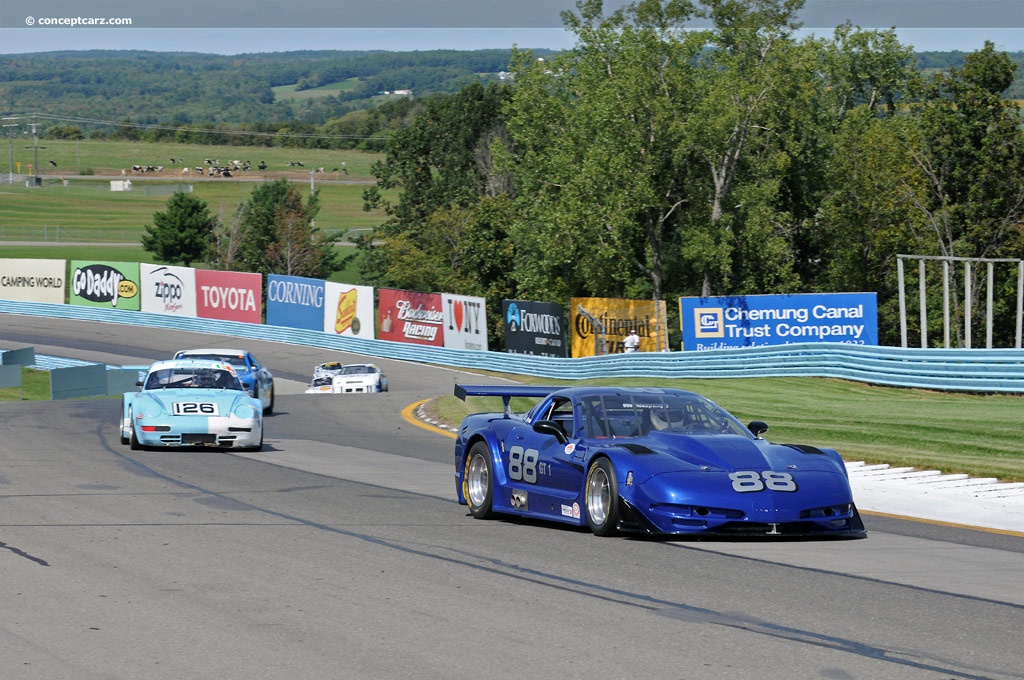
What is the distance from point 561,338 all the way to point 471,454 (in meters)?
32.4

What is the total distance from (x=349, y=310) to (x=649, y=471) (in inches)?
1786

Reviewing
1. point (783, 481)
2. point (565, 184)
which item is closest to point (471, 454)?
point (783, 481)

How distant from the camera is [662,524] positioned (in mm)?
9758

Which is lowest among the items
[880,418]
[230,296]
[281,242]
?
[880,418]

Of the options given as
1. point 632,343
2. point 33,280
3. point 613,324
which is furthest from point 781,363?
point 33,280

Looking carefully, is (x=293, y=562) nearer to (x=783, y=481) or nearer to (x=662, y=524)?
(x=662, y=524)

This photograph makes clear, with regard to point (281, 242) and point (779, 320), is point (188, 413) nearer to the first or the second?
point (779, 320)

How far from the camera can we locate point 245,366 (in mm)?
25281

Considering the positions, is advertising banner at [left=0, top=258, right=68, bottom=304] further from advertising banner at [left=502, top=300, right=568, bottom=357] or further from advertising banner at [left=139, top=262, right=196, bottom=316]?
advertising banner at [left=502, top=300, right=568, bottom=357]

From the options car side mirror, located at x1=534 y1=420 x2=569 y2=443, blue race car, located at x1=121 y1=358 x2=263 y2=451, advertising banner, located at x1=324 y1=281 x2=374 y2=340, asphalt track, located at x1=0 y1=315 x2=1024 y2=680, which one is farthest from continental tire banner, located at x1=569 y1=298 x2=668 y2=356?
car side mirror, located at x1=534 y1=420 x2=569 y2=443

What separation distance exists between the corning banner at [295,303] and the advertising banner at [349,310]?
0.53 metres

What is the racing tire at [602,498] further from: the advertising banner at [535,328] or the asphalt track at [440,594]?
the advertising banner at [535,328]

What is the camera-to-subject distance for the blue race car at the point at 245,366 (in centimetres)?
2448

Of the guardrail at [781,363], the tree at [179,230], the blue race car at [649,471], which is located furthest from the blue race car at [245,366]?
the tree at [179,230]
